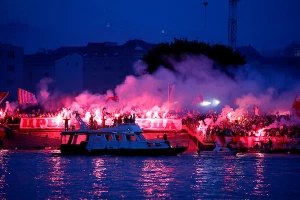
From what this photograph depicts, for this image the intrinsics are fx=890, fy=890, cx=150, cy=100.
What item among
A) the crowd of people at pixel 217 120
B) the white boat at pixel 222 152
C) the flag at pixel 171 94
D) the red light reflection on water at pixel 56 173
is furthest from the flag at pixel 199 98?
Answer: the red light reflection on water at pixel 56 173

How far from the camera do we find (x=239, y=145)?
8025 cm

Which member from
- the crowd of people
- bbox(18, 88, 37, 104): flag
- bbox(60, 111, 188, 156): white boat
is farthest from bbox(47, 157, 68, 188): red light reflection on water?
bbox(18, 88, 37, 104): flag

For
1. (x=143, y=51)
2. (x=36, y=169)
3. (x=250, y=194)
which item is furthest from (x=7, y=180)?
(x=143, y=51)

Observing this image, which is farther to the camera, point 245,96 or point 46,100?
point 46,100

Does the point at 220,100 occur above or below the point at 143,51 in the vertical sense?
below

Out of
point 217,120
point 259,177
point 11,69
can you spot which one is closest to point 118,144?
point 217,120

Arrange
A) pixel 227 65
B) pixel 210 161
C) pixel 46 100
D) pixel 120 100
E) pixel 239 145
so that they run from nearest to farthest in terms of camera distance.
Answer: pixel 210 161, pixel 239 145, pixel 120 100, pixel 227 65, pixel 46 100

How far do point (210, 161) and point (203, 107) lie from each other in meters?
22.7

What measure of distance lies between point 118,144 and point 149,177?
59.4 ft

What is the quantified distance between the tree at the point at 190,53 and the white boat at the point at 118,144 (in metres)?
29.2

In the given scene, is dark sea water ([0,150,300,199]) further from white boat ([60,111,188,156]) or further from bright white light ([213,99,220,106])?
bright white light ([213,99,220,106])

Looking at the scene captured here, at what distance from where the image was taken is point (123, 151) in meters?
75.1

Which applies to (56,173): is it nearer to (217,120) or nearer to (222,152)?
(222,152)

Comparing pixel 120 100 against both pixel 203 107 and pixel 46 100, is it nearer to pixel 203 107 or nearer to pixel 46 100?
pixel 203 107
